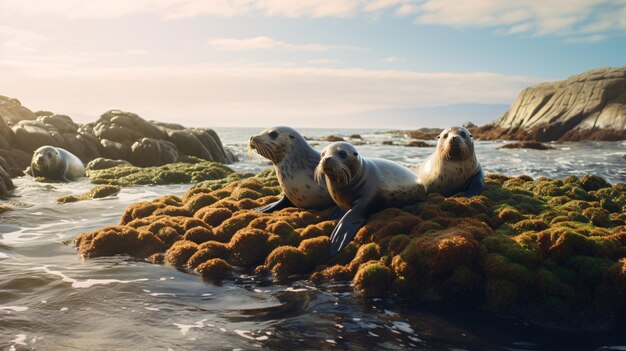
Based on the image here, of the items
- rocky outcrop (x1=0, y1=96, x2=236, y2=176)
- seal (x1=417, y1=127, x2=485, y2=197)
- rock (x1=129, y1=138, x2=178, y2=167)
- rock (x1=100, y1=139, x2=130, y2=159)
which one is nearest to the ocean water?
seal (x1=417, y1=127, x2=485, y2=197)

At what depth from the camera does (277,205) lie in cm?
1030

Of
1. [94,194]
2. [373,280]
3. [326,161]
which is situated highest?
[326,161]

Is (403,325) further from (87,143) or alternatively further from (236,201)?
(87,143)

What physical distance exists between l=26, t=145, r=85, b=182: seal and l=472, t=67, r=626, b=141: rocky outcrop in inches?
1937

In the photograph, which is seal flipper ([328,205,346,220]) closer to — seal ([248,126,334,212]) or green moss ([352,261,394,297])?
seal ([248,126,334,212])

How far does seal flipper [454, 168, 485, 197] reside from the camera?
34.4 ft

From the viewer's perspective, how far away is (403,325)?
5828 millimetres

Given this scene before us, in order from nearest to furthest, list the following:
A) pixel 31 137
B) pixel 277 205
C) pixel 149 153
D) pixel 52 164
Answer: pixel 277 205 → pixel 52 164 → pixel 31 137 → pixel 149 153

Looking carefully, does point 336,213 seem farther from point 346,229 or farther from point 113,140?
point 113,140

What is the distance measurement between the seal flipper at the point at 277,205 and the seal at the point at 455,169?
2.75 m

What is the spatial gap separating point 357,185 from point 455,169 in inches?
113

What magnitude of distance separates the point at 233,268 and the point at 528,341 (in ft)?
14.4

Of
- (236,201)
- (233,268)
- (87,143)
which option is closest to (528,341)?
(233,268)

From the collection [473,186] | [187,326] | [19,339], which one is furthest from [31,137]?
[187,326]
